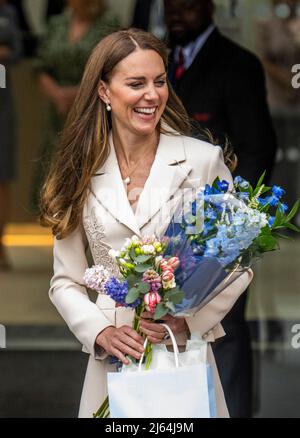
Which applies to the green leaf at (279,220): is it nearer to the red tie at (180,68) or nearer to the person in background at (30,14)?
the red tie at (180,68)

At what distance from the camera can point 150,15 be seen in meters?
6.90

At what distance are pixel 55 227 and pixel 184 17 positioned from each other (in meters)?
1.72


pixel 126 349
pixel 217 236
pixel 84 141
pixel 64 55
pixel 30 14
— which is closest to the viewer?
pixel 217 236

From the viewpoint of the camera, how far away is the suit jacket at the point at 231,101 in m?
5.46

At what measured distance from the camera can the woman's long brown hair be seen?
409 cm

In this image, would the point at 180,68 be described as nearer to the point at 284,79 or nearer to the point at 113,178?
the point at 113,178

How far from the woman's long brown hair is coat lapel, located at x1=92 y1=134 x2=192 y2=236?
0.04m

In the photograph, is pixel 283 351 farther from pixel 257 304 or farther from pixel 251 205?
pixel 251 205

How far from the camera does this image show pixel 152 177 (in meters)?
4.08

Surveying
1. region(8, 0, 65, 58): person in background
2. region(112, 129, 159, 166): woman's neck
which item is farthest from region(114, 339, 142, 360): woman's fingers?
region(8, 0, 65, 58): person in background

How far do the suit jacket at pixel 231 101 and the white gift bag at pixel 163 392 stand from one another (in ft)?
6.30

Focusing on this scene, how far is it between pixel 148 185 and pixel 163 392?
0.70m

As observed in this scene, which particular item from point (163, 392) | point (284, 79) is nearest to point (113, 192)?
point (163, 392)

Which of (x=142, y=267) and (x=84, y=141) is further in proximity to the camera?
(x=84, y=141)
